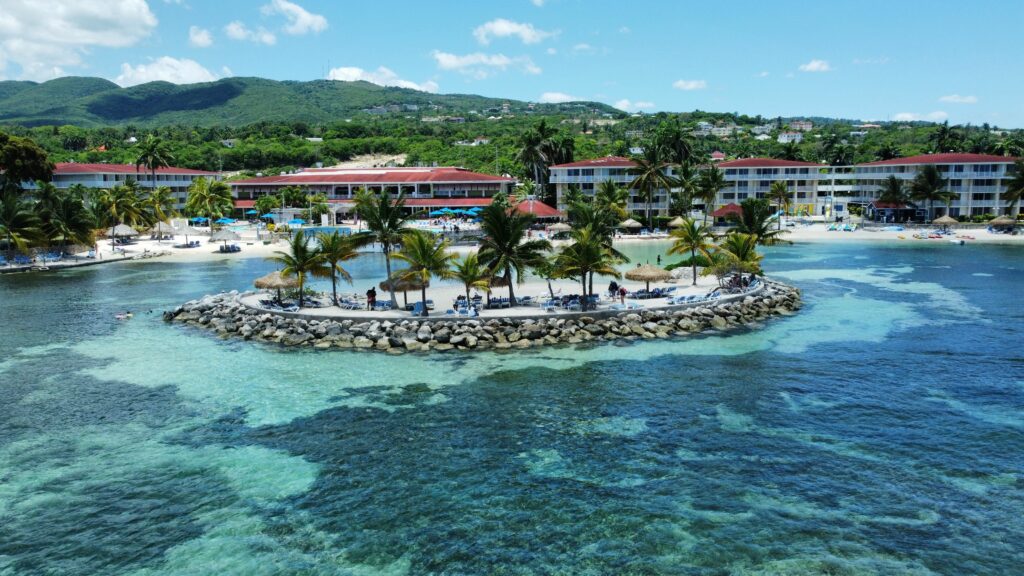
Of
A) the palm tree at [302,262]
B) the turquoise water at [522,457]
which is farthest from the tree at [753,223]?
the palm tree at [302,262]

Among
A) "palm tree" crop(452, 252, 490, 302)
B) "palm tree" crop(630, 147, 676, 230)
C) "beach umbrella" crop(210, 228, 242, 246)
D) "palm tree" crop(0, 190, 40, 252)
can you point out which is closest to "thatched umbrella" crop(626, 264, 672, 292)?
"palm tree" crop(452, 252, 490, 302)

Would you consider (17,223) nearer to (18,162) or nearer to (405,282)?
(18,162)

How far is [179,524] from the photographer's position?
1744 cm

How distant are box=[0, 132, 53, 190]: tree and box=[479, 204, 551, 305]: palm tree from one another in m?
67.4

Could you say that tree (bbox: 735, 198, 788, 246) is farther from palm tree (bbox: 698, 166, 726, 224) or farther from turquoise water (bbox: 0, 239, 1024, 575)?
palm tree (bbox: 698, 166, 726, 224)

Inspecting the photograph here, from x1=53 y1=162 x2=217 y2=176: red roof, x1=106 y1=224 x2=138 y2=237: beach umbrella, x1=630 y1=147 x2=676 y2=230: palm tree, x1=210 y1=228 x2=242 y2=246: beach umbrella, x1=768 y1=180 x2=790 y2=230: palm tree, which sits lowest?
x1=210 y1=228 x2=242 y2=246: beach umbrella

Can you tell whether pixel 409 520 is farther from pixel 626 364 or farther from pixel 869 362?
pixel 869 362

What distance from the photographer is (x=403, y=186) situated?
109 meters

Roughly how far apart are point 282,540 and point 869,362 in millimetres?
25376

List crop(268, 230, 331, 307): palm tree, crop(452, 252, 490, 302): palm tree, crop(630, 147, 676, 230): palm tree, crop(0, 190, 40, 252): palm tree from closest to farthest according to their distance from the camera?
crop(452, 252, 490, 302): palm tree, crop(268, 230, 331, 307): palm tree, crop(0, 190, 40, 252): palm tree, crop(630, 147, 676, 230): palm tree

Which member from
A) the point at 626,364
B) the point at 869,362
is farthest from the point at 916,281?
the point at 626,364

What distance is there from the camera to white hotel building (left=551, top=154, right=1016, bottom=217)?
97.3m

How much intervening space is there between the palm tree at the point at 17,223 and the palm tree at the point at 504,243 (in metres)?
47.4

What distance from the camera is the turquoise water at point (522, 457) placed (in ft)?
53.2
